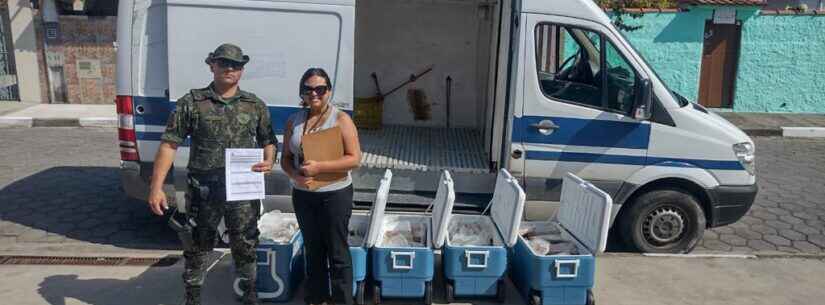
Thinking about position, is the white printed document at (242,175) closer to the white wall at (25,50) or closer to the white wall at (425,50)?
the white wall at (425,50)

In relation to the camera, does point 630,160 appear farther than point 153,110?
Yes

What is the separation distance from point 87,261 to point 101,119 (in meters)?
7.86

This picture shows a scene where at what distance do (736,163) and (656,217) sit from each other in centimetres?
82

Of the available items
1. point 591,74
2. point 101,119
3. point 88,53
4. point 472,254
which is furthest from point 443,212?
point 88,53

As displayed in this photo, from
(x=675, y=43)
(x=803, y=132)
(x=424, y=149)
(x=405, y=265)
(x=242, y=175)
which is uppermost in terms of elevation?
(x=675, y=43)

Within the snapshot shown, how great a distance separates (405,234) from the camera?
525 centimetres

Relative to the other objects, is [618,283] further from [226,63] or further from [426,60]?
[426,60]

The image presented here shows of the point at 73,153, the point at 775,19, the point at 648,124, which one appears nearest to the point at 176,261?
the point at 648,124

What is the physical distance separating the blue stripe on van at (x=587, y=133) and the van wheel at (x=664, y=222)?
550 mm

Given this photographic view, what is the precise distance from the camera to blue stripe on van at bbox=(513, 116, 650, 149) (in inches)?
222

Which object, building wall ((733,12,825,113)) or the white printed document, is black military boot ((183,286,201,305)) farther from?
building wall ((733,12,825,113))

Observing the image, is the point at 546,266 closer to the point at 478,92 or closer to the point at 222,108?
the point at 222,108

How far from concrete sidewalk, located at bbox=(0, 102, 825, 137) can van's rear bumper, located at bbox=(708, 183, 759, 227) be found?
7.93 m

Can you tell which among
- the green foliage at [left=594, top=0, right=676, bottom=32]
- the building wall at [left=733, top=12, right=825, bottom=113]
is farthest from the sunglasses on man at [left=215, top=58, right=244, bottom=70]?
the building wall at [left=733, top=12, right=825, bottom=113]
